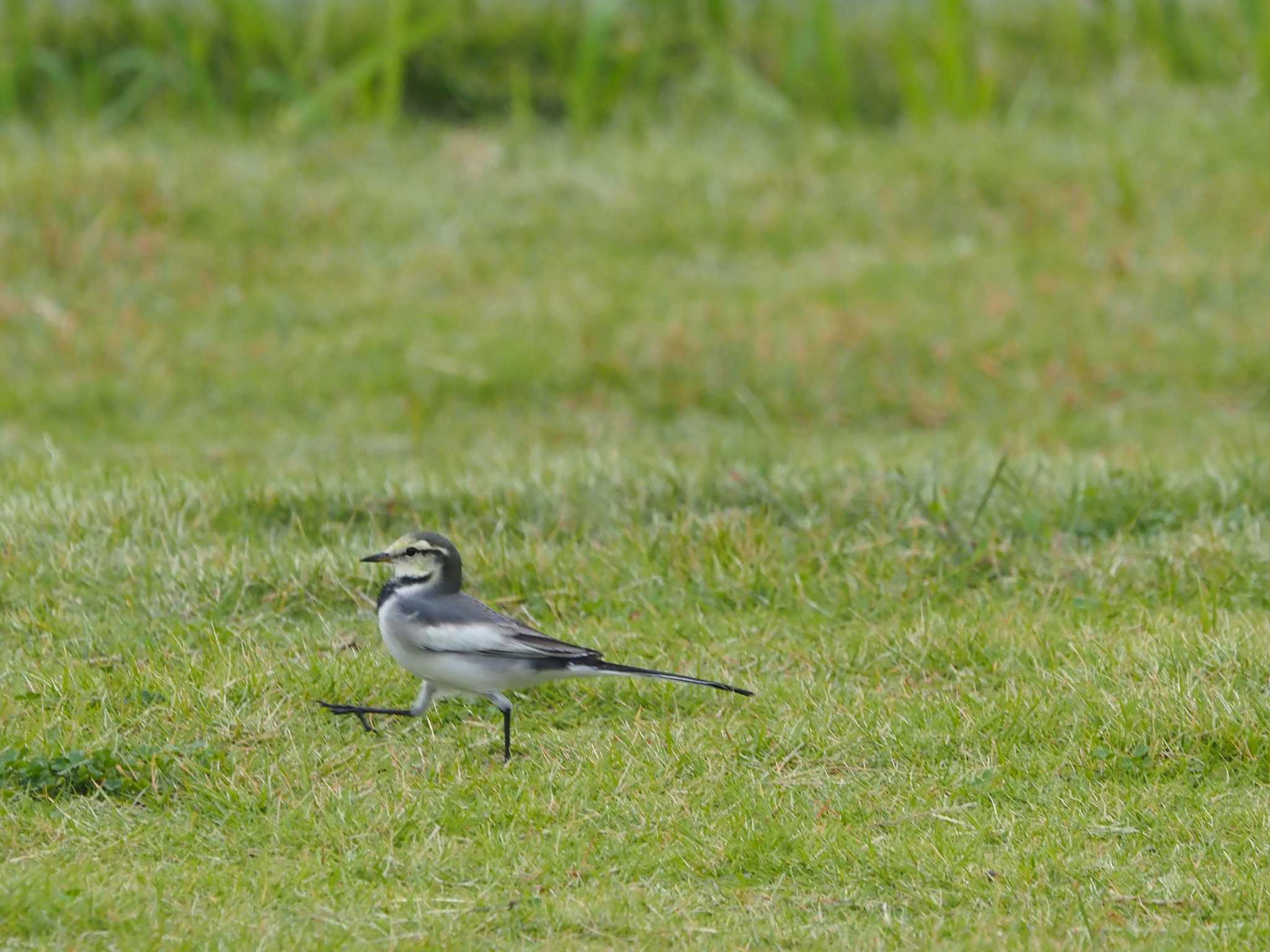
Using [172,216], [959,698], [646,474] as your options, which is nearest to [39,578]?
[646,474]

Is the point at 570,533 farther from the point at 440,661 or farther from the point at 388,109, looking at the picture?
the point at 388,109

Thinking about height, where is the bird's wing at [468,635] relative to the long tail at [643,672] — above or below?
above

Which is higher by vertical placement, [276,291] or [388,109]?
[388,109]

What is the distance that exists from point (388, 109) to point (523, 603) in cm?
782

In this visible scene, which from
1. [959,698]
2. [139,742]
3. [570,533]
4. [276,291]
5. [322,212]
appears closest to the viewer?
[139,742]

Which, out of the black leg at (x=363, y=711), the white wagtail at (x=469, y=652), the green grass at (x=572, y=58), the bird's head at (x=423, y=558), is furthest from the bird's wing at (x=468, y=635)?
the green grass at (x=572, y=58)

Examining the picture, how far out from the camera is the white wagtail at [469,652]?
4.96 m

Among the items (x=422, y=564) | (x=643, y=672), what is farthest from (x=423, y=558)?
(x=643, y=672)

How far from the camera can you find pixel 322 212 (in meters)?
12.2

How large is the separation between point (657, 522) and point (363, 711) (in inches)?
74.6

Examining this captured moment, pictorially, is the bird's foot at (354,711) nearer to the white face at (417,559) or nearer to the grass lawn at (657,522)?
the grass lawn at (657,522)

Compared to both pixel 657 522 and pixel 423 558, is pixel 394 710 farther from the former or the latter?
pixel 657 522

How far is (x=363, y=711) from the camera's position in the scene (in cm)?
515

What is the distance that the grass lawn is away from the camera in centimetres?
442
